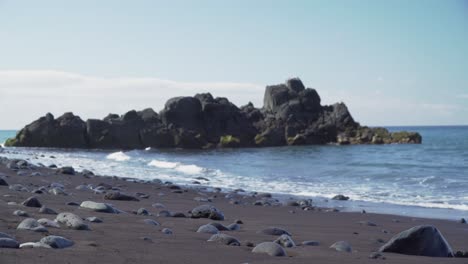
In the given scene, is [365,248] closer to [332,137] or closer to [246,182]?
[246,182]

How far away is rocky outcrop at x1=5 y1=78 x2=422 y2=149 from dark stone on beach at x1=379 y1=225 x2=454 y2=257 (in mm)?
58666

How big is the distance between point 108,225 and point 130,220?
73 centimetres

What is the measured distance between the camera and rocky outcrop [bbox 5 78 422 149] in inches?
2539

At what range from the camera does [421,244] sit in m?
5.93

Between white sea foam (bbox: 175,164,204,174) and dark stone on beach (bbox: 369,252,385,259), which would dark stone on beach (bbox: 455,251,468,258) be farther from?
white sea foam (bbox: 175,164,204,174)

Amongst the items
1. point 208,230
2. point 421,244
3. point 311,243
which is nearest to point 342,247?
point 311,243

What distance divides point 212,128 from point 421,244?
62319mm

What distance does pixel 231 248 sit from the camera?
537 cm

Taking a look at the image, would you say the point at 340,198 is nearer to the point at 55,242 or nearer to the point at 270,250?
the point at 270,250

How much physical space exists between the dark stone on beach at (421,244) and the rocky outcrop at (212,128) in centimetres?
5867

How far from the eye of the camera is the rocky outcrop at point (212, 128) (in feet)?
212

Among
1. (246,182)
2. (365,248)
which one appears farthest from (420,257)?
(246,182)

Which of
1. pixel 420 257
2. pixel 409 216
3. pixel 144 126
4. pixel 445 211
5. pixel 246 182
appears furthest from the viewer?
pixel 144 126

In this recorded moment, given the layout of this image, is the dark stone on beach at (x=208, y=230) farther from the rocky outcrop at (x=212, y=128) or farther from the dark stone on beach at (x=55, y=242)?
the rocky outcrop at (x=212, y=128)
